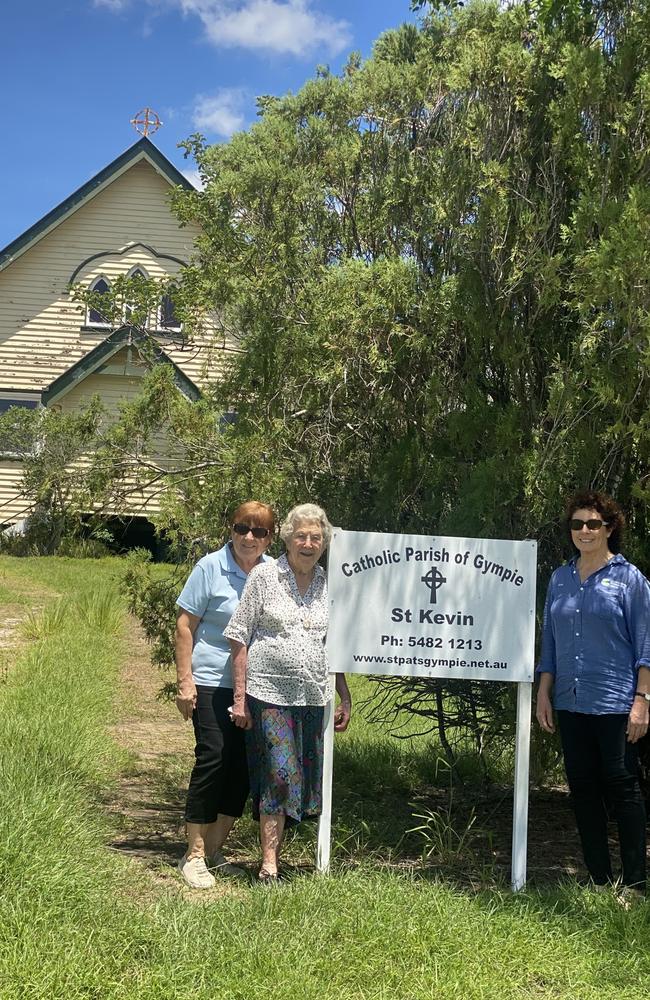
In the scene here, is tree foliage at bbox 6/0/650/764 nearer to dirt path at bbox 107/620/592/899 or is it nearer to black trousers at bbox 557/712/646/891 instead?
black trousers at bbox 557/712/646/891

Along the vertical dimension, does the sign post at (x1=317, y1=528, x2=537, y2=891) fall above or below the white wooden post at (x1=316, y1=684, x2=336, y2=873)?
above

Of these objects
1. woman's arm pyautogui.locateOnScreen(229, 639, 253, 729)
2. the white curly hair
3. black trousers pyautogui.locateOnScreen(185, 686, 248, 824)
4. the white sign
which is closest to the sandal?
black trousers pyautogui.locateOnScreen(185, 686, 248, 824)

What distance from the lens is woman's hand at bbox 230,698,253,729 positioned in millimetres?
5223

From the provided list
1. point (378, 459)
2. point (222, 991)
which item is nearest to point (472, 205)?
point (378, 459)

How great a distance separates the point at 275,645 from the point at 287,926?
1.26 m

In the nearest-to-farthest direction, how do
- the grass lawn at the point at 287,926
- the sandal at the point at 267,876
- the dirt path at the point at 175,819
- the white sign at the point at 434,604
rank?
the grass lawn at the point at 287,926 < the sandal at the point at 267,876 < the white sign at the point at 434,604 < the dirt path at the point at 175,819

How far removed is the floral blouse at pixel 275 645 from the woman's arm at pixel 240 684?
0.03m

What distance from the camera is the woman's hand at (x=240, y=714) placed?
17.1ft

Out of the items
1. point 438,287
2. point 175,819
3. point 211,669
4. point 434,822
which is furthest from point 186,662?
point 438,287

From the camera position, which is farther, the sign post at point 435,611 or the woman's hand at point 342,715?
the woman's hand at point 342,715

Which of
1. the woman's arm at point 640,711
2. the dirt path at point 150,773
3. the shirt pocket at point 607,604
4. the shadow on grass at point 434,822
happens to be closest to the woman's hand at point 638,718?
the woman's arm at point 640,711

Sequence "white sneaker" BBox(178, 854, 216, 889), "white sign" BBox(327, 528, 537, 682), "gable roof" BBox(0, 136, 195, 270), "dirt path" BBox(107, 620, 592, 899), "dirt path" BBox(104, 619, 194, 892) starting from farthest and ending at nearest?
"gable roof" BBox(0, 136, 195, 270)
"dirt path" BBox(104, 619, 194, 892)
"dirt path" BBox(107, 620, 592, 899)
"white sign" BBox(327, 528, 537, 682)
"white sneaker" BBox(178, 854, 216, 889)

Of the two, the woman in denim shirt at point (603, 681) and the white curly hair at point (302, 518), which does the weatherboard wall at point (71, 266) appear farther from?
the woman in denim shirt at point (603, 681)

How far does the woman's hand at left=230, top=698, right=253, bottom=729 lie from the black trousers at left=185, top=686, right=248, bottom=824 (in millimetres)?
159
